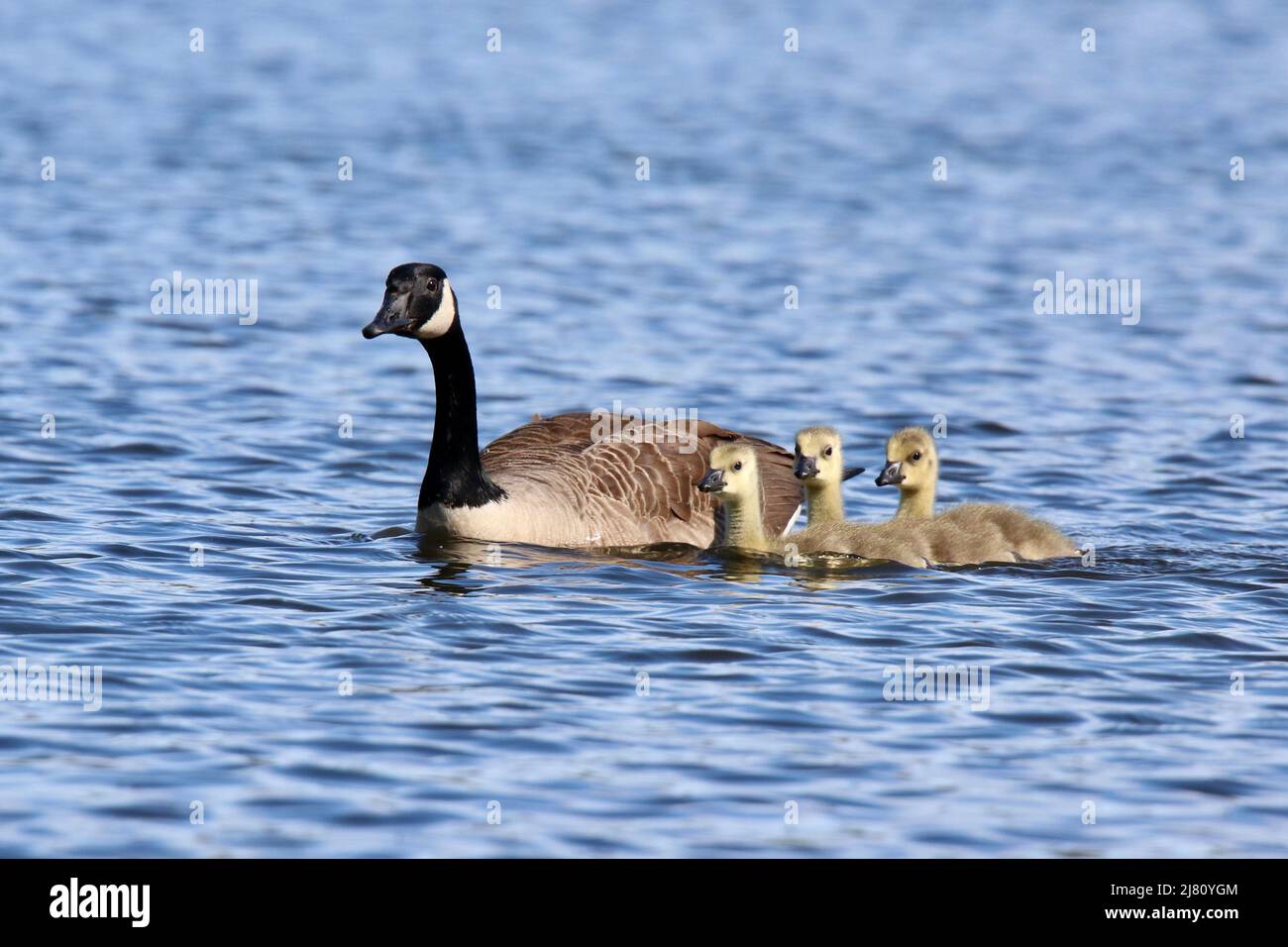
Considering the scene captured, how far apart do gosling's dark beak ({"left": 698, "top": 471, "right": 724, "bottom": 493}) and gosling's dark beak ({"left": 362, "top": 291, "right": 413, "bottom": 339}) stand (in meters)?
2.05

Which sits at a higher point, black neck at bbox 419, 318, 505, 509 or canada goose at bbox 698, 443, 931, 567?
black neck at bbox 419, 318, 505, 509

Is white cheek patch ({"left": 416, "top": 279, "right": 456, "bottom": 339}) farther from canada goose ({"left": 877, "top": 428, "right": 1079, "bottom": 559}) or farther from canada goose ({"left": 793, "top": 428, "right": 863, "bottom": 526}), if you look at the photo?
canada goose ({"left": 877, "top": 428, "right": 1079, "bottom": 559})

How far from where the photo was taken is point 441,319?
12.0m

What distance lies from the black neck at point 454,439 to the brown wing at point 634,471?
497 millimetres

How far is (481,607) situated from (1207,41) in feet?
115

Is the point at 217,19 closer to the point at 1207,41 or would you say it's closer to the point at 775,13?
the point at 775,13

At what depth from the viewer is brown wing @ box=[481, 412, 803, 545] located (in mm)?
12305

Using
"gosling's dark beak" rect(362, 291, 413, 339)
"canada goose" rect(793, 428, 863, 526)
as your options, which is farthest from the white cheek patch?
"canada goose" rect(793, 428, 863, 526)

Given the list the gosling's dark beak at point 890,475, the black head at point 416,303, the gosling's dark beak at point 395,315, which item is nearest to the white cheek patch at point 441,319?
the black head at point 416,303

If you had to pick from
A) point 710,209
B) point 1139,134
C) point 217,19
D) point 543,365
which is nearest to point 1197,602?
point 543,365

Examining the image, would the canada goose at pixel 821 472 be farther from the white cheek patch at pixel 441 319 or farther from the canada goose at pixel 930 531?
the white cheek patch at pixel 441 319

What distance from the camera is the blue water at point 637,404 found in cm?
784

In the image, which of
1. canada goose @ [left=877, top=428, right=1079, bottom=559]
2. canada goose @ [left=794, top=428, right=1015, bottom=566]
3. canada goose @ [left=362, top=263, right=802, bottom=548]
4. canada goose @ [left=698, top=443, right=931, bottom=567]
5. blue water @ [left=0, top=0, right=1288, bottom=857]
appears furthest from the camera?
canada goose @ [left=362, top=263, right=802, bottom=548]

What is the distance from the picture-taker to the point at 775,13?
143 ft
